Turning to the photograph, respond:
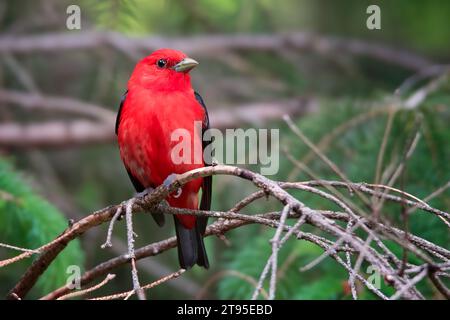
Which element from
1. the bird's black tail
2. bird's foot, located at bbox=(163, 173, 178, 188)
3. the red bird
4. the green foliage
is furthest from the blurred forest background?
bird's foot, located at bbox=(163, 173, 178, 188)

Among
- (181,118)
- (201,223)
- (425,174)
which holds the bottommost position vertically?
(201,223)

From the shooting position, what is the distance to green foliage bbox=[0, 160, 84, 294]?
9.80 ft

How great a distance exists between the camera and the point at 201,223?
11.0 ft

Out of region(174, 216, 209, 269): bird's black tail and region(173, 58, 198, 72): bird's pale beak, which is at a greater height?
region(173, 58, 198, 72): bird's pale beak

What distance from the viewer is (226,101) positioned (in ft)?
18.1

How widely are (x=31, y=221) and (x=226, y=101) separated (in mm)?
2746

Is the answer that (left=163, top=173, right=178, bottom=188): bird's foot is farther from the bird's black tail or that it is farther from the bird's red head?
the bird's red head

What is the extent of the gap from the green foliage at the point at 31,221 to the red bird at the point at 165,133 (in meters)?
0.50

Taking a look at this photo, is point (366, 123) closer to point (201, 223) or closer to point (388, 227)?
point (201, 223)

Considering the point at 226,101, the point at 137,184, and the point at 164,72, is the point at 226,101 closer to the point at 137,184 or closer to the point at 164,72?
the point at 164,72

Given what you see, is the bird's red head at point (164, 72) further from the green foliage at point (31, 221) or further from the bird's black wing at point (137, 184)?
the green foliage at point (31, 221)

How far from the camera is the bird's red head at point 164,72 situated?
3609 millimetres

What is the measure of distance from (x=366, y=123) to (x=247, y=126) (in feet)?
5.55
